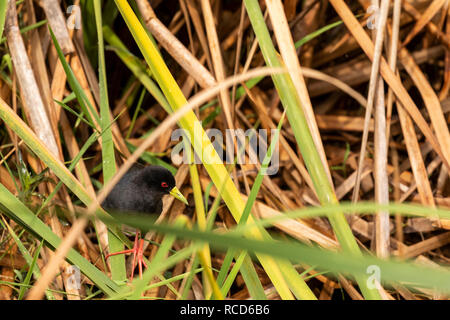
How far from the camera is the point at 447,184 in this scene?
190 centimetres

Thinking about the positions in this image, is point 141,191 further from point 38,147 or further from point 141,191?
point 38,147

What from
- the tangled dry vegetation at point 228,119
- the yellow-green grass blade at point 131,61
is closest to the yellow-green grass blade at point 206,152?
the tangled dry vegetation at point 228,119

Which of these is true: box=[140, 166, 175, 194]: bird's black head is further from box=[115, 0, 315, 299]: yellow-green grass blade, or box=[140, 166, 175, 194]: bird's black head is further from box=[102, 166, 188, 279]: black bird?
box=[115, 0, 315, 299]: yellow-green grass blade

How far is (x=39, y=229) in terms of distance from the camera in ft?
3.64

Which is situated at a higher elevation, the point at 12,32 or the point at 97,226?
the point at 12,32

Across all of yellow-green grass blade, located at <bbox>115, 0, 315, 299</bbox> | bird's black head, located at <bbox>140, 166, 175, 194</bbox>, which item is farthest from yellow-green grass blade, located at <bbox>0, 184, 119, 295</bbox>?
bird's black head, located at <bbox>140, 166, 175, 194</bbox>

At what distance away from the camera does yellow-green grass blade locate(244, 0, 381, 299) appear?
110 centimetres

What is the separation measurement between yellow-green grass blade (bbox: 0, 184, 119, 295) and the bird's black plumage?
1.34 feet

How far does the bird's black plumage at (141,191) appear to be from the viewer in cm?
154

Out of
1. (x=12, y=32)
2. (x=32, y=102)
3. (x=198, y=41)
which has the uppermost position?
(x=198, y=41)

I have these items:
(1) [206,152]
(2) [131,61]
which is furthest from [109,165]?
(2) [131,61]

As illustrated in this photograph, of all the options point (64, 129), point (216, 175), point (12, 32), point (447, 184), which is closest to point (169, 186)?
point (216, 175)

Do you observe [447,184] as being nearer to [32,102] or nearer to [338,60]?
[338,60]
